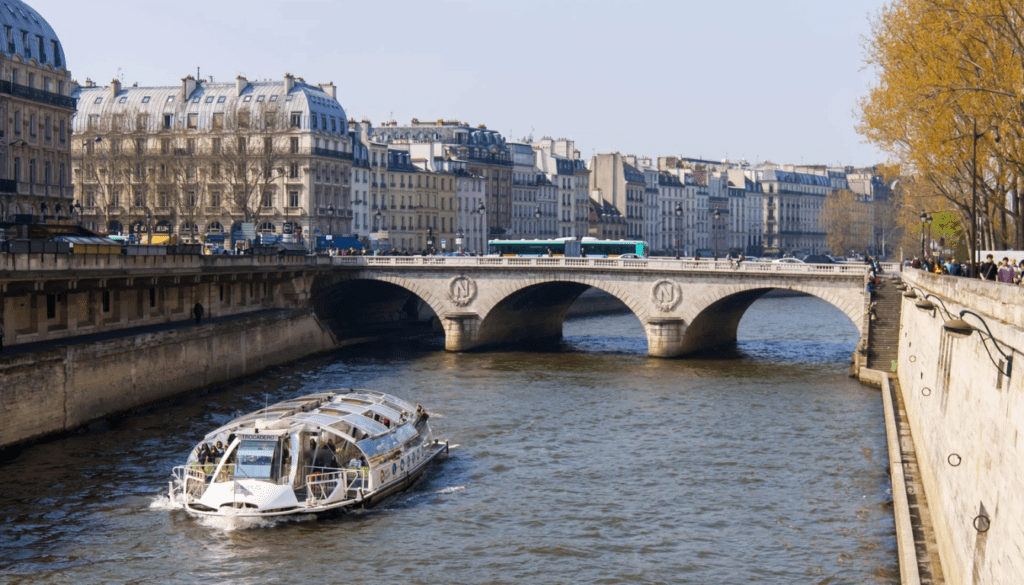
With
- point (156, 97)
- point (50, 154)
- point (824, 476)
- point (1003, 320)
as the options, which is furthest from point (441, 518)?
point (156, 97)

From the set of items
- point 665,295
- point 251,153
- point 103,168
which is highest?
point 251,153

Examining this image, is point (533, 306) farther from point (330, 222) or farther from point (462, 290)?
point (330, 222)

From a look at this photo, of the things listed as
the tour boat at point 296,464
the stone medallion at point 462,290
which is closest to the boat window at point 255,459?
the tour boat at point 296,464

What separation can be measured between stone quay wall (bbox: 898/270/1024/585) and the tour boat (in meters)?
15.4

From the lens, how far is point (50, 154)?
8838 cm

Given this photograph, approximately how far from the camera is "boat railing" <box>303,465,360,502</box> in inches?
1465

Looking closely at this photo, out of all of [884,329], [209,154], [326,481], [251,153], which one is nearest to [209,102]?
[209,154]

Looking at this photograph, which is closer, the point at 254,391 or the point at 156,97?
the point at 254,391

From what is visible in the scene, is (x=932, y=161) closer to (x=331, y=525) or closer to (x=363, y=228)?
(x=331, y=525)

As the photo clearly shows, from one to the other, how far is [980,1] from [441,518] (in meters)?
28.0

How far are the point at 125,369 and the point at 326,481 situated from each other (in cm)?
1997

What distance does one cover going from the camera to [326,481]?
122 feet

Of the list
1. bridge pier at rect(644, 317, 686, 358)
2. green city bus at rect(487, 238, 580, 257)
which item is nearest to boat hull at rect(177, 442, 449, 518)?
bridge pier at rect(644, 317, 686, 358)

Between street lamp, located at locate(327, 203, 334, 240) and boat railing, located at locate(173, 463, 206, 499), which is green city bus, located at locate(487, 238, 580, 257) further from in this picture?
boat railing, located at locate(173, 463, 206, 499)
